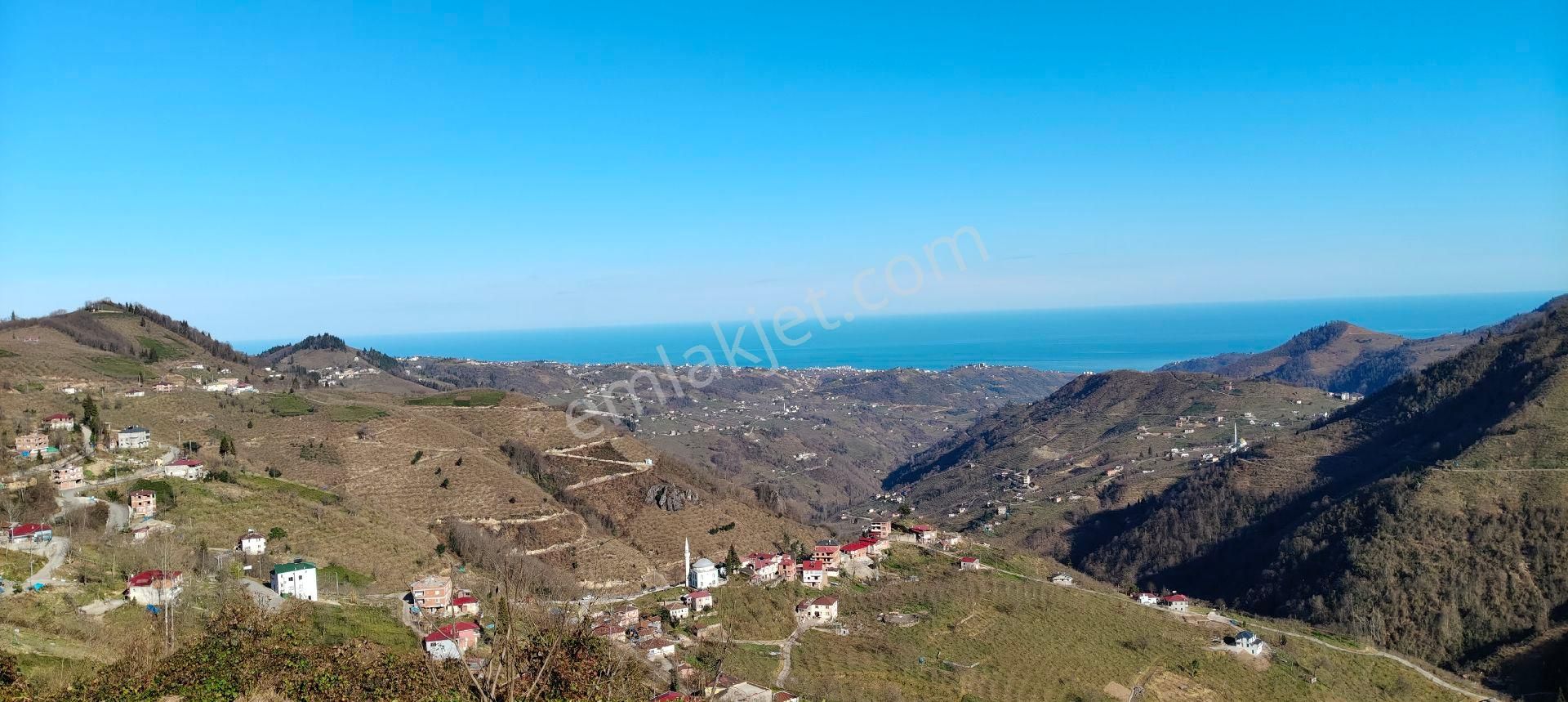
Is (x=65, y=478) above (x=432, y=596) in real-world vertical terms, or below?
above

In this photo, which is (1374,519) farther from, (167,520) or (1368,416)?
(167,520)

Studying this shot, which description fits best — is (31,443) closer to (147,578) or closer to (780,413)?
(147,578)

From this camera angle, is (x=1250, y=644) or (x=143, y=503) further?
(x=1250, y=644)

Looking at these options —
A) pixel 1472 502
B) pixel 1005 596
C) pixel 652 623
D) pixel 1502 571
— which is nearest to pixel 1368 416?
pixel 1472 502

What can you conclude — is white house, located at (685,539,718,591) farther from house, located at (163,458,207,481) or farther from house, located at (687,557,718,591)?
house, located at (163,458,207,481)

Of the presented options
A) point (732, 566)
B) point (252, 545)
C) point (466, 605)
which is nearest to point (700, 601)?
point (732, 566)

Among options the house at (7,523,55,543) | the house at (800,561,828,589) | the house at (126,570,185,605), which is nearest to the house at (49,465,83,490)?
the house at (7,523,55,543)
